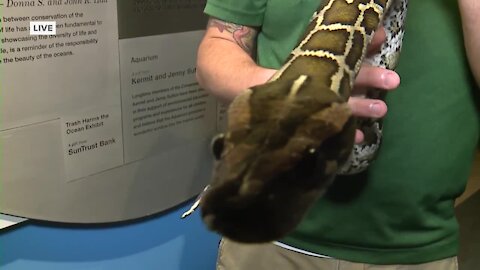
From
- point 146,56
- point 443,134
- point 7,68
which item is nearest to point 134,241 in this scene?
point 146,56

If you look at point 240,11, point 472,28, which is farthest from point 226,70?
point 472,28

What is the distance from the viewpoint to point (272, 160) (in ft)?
1.76

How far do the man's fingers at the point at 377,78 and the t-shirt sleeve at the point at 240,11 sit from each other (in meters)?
0.30

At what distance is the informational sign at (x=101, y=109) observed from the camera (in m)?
1.18

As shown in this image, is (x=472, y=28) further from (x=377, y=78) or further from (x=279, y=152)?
(x=279, y=152)

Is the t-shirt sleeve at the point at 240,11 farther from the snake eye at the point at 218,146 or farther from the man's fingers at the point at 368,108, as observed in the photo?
the snake eye at the point at 218,146

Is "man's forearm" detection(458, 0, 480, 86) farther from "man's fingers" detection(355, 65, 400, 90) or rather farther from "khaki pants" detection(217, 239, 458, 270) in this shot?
"khaki pants" detection(217, 239, 458, 270)

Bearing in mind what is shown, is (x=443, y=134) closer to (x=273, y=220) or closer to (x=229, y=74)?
(x=229, y=74)

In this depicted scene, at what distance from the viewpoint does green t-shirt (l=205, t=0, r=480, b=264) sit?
1.01m

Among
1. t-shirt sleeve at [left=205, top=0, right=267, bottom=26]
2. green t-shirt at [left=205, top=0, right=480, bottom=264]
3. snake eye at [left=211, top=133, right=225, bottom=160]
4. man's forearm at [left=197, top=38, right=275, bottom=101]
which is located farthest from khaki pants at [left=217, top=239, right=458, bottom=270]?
snake eye at [left=211, top=133, right=225, bottom=160]

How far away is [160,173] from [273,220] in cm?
102

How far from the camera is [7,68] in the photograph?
1146 millimetres

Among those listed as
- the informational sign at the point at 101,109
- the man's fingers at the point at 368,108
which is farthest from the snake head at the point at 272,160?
the informational sign at the point at 101,109

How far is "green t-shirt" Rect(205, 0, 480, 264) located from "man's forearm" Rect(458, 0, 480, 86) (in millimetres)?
46
